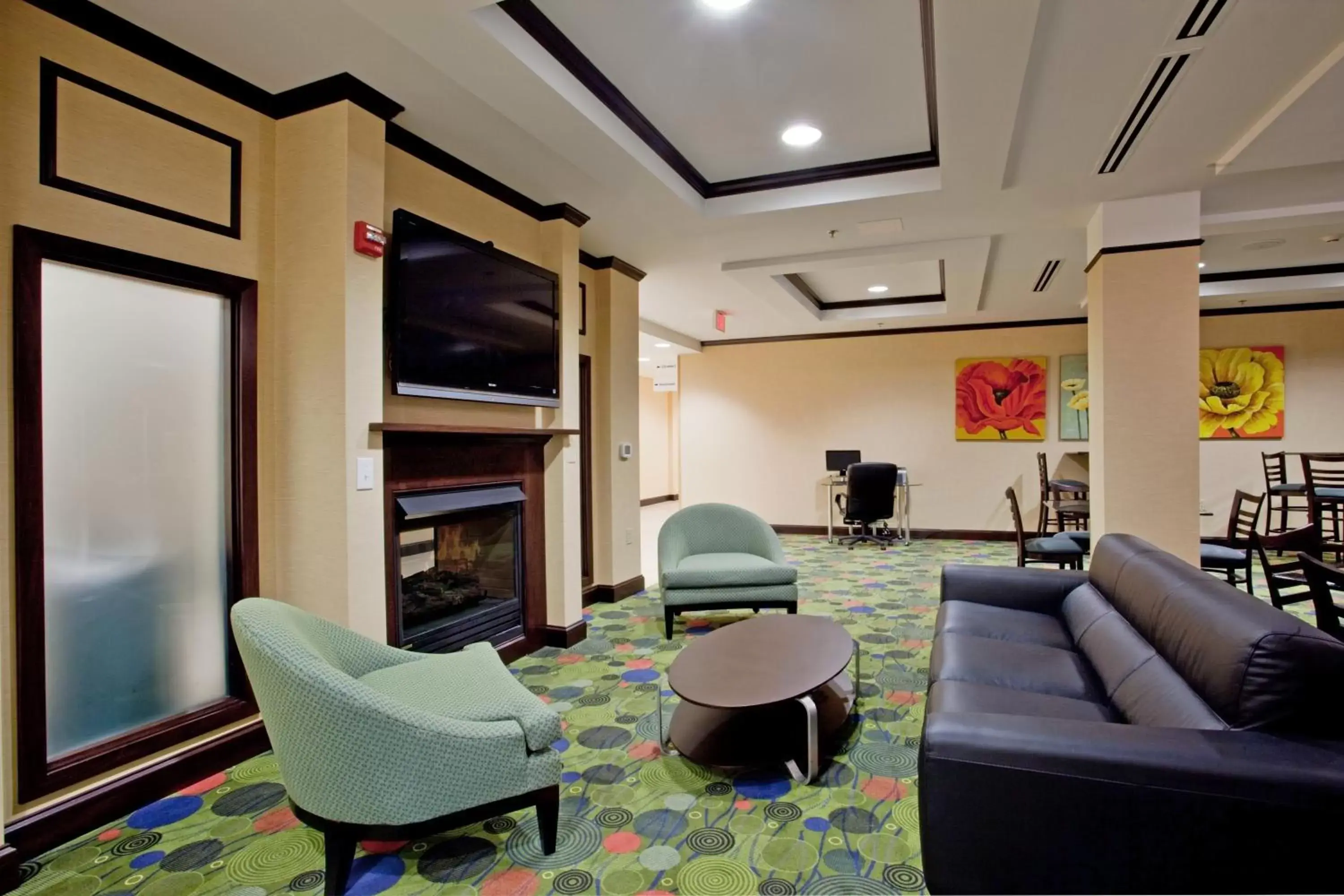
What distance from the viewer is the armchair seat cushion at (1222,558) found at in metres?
4.31

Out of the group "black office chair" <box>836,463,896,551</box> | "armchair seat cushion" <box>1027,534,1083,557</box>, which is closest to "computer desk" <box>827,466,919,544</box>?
"black office chair" <box>836,463,896,551</box>

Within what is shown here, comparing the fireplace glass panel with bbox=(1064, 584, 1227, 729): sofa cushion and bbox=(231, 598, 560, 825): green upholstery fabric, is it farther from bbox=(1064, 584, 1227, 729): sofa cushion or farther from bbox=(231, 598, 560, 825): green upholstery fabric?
bbox=(1064, 584, 1227, 729): sofa cushion

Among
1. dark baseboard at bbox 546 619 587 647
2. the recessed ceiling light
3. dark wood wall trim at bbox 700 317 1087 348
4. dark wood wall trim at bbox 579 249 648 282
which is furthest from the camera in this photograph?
dark wood wall trim at bbox 700 317 1087 348

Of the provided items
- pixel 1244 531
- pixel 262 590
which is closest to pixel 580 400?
pixel 262 590

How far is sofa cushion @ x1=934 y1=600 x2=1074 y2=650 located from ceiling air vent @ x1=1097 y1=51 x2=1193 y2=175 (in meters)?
2.27

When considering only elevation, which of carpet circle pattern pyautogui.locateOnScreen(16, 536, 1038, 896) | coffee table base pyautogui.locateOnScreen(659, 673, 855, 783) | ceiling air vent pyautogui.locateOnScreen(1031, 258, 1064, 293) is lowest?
carpet circle pattern pyautogui.locateOnScreen(16, 536, 1038, 896)

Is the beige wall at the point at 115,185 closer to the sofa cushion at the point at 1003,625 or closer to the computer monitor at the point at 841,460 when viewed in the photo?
the sofa cushion at the point at 1003,625

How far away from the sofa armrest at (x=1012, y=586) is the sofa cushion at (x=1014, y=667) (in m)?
0.51

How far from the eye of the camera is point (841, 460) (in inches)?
330

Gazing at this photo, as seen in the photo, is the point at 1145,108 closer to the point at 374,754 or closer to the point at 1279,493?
the point at 374,754

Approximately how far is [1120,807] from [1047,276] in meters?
5.56

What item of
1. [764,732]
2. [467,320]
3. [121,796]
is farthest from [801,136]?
[121,796]

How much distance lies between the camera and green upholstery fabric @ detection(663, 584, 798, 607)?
13.1 feet

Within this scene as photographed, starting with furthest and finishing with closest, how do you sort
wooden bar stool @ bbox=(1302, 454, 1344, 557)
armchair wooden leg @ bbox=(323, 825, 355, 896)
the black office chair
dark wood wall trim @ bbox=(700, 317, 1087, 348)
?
dark wood wall trim @ bbox=(700, 317, 1087, 348), the black office chair, wooden bar stool @ bbox=(1302, 454, 1344, 557), armchair wooden leg @ bbox=(323, 825, 355, 896)
